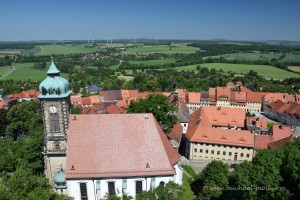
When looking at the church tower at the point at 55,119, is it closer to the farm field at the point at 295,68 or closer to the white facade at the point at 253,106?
the white facade at the point at 253,106

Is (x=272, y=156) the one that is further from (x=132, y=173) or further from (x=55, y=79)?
(x=55, y=79)

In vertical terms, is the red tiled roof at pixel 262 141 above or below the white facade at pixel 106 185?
below

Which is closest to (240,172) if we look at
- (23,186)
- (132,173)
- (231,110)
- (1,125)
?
(132,173)

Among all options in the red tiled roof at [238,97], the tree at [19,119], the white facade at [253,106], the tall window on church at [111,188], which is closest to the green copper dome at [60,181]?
the tall window on church at [111,188]

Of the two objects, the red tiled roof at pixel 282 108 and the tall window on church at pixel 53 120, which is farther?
the red tiled roof at pixel 282 108

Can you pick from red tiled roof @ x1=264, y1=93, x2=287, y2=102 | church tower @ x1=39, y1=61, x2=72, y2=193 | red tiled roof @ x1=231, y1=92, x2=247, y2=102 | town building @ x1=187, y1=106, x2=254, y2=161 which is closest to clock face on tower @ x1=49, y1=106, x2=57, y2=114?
church tower @ x1=39, y1=61, x2=72, y2=193

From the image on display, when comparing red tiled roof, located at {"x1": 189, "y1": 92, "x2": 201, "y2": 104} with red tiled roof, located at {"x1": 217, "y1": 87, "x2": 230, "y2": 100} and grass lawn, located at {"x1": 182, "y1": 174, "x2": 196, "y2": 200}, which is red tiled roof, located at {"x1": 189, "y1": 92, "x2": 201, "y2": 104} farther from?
grass lawn, located at {"x1": 182, "y1": 174, "x2": 196, "y2": 200}

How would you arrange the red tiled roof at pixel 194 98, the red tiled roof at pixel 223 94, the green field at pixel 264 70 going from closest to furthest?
1. the red tiled roof at pixel 194 98
2. the red tiled roof at pixel 223 94
3. the green field at pixel 264 70
